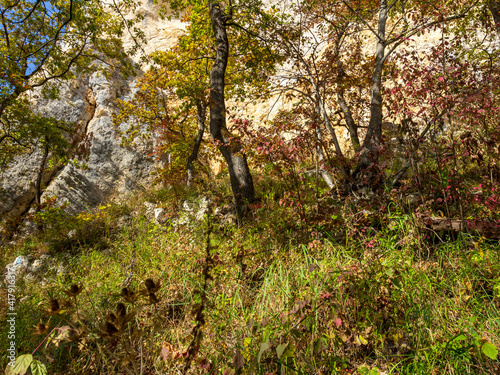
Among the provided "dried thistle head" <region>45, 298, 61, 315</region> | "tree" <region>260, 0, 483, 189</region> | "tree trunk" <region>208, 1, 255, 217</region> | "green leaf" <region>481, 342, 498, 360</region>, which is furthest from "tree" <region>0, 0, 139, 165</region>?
"green leaf" <region>481, 342, 498, 360</region>

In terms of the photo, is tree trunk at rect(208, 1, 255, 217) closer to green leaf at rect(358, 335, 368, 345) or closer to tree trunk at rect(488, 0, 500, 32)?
green leaf at rect(358, 335, 368, 345)

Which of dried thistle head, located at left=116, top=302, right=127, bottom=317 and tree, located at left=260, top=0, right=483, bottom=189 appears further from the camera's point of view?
tree, located at left=260, top=0, right=483, bottom=189

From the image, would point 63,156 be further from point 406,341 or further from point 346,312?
point 406,341

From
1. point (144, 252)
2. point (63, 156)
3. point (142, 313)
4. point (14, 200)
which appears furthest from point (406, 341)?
point (14, 200)

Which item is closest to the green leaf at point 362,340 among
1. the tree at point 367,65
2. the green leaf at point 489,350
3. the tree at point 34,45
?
the green leaf at point 489,350

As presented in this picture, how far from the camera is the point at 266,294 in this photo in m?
2.36

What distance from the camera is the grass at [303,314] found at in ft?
4.95

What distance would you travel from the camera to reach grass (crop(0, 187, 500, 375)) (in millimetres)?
1509

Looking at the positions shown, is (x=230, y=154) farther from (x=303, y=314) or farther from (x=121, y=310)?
(x=121, y=310)

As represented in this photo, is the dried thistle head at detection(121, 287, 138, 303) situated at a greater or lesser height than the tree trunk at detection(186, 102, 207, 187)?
lesser

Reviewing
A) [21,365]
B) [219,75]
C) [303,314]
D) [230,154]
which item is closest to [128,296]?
[21,365]

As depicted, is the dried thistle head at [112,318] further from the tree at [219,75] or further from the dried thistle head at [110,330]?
the tree at [219,75]

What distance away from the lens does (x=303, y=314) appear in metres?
1.89

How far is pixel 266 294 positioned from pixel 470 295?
1742 mm
